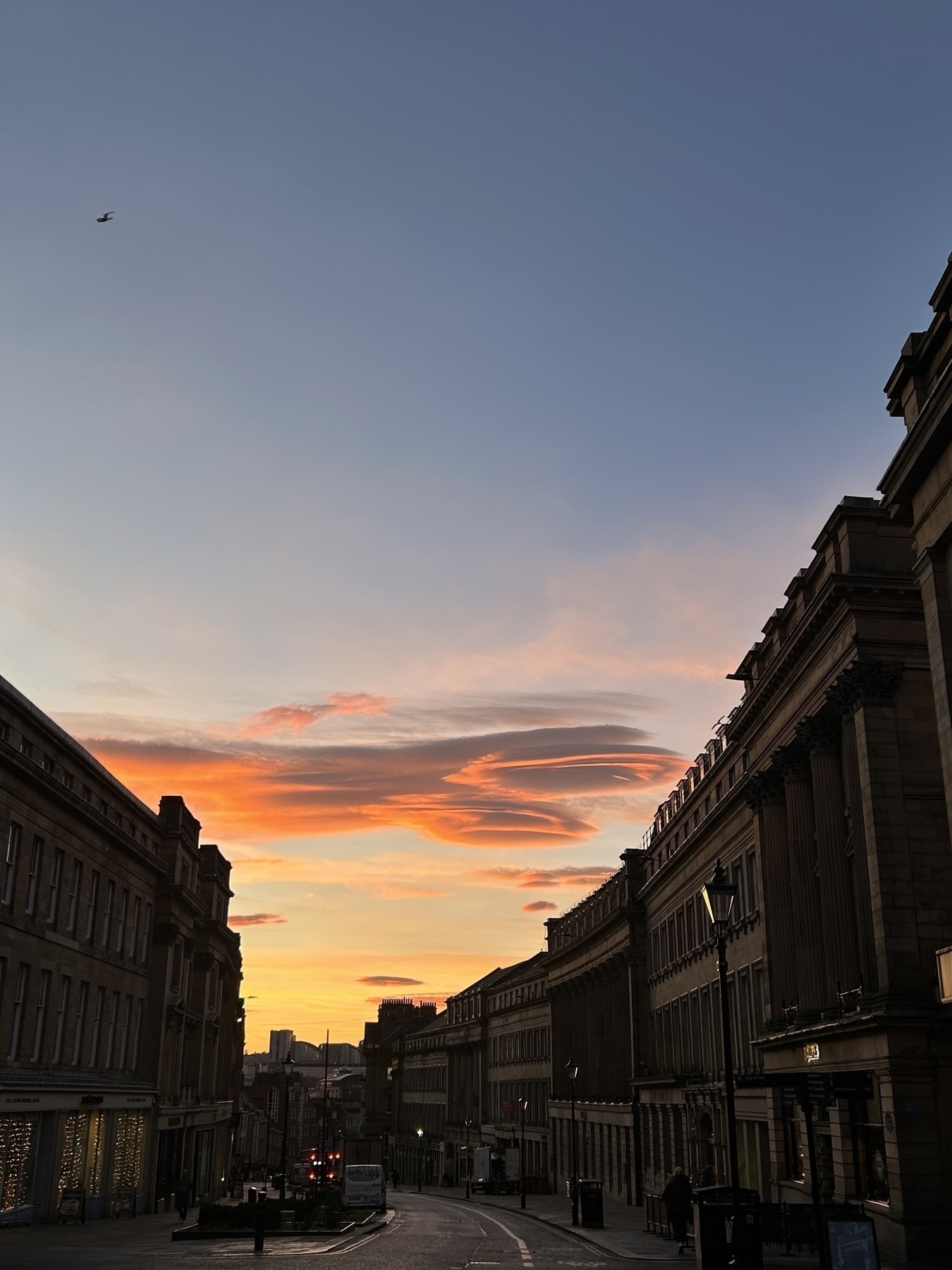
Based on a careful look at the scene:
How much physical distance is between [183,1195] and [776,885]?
31114 millimetres

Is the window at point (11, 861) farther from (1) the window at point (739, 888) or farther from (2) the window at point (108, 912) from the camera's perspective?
(1) the window at point (739, 888)

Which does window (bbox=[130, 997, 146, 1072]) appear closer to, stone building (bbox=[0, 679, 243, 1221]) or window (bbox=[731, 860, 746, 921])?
stone building (bbox=[0, 679, 243, 1221])

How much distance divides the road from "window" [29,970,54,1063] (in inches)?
226

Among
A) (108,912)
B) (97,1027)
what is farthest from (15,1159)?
(108,912)

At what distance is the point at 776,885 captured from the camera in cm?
4219

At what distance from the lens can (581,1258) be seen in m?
31.1

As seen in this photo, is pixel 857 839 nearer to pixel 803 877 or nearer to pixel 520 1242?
pixel 803 877

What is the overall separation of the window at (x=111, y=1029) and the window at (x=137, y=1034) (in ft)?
10.9

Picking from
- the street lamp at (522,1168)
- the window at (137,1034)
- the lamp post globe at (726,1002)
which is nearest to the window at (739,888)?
the street lamp at (522,1168)

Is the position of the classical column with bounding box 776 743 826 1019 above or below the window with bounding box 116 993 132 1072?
above

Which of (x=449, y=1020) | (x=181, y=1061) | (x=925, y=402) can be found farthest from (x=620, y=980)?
(x=449, y=1020)

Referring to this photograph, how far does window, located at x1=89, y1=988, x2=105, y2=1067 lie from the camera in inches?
1959

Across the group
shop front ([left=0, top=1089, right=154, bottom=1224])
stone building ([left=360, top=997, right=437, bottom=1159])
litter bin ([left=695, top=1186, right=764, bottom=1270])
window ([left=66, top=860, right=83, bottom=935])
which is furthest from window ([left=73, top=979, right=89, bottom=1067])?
stone building ([left=360, top=997, right=437, bottom=1159])

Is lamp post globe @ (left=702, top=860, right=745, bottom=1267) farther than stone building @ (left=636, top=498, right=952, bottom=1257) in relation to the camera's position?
No
